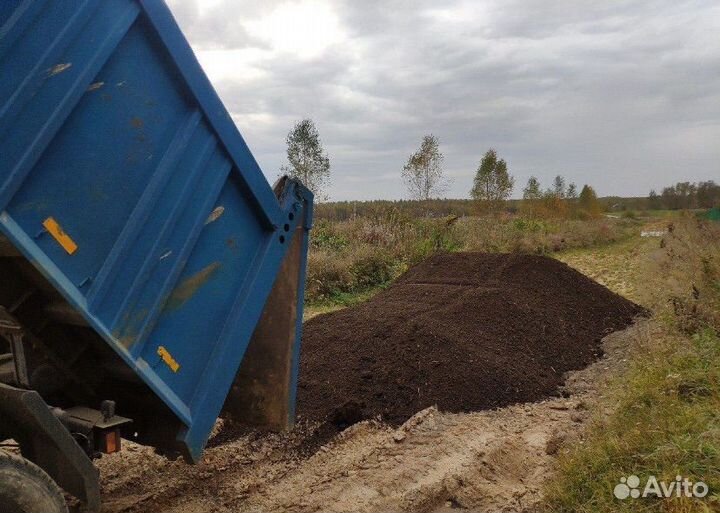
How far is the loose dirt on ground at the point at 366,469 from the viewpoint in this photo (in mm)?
3861

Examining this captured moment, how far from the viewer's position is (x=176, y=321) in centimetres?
305

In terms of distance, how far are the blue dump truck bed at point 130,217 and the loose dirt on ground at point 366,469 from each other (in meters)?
0.92

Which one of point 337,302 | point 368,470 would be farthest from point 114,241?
point 337,302

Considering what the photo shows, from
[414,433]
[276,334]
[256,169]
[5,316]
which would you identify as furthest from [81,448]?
[414,433]

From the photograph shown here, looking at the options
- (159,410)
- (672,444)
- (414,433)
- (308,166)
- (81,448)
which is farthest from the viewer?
(308,166)

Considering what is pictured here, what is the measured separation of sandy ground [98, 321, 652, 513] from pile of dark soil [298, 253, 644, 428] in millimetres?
437

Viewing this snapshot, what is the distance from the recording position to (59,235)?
2.53 metres

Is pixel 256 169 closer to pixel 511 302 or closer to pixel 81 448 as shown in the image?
pixel 81 448

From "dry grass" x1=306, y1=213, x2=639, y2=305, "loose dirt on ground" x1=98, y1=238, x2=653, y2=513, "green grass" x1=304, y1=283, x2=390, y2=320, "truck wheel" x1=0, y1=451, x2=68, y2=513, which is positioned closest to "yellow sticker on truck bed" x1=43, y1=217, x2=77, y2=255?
"truck wheel" x1=0, y1=451, x2=68, y2=513

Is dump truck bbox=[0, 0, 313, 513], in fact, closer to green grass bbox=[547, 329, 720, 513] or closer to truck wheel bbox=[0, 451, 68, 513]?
truck wheel bbox=[0, 451, 68, 513]

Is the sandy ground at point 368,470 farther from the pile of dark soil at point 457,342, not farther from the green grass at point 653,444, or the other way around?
the pile of dark soil at point 457,342

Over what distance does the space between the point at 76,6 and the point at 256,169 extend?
1.22m

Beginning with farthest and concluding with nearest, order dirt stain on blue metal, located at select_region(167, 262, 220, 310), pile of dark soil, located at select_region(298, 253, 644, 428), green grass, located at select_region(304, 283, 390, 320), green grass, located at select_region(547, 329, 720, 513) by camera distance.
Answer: green grass, located at select_region(304, 283, 390, 320) → pile of dark soil, located at select_region(298, 253, 644, 428) → green grass, located at select_region(547, 329, 720, 513) → dirt stain on blue metal, located at select_region(167, 262, 220, 310)

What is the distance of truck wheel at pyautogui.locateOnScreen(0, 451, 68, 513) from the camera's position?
7.86 feet
